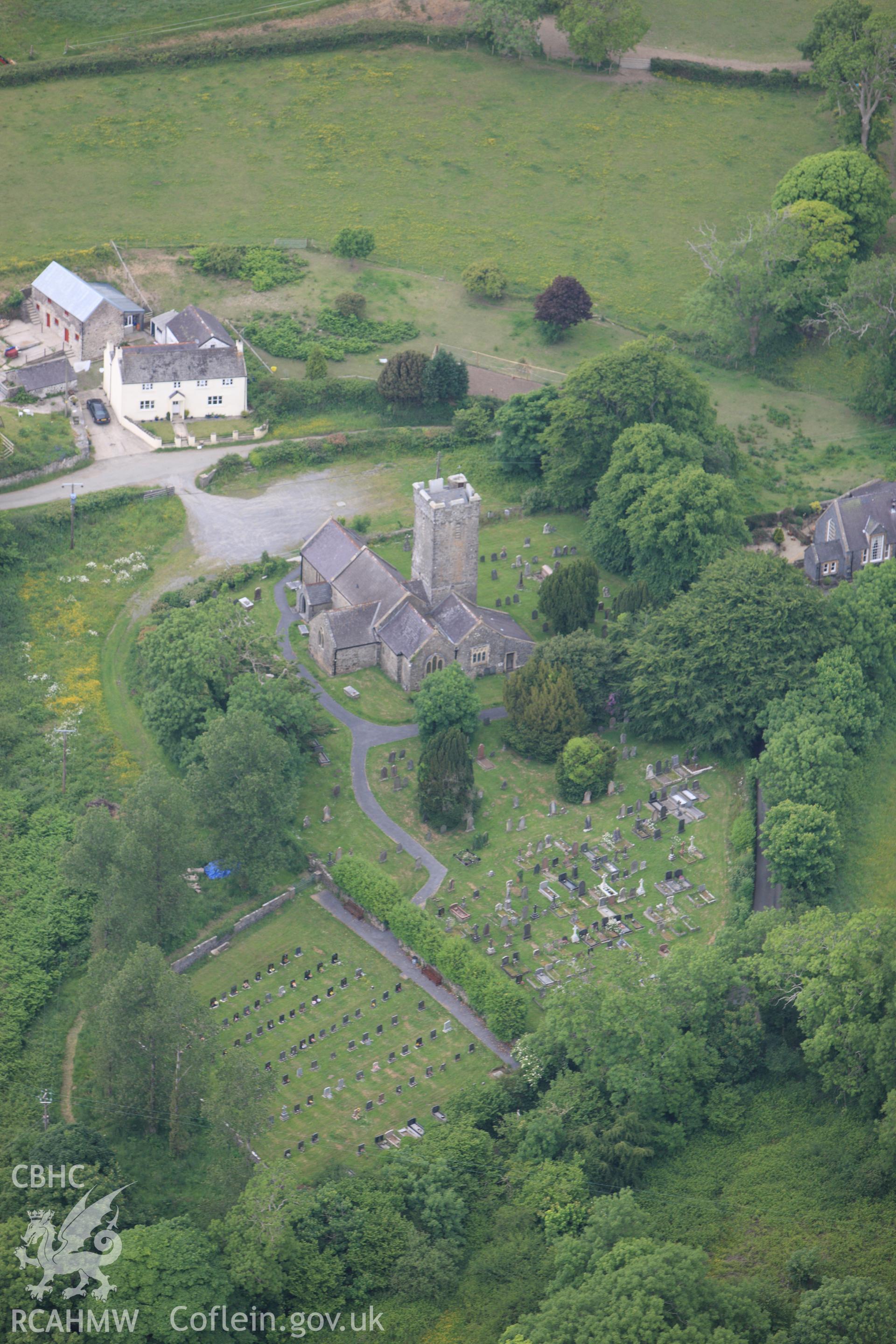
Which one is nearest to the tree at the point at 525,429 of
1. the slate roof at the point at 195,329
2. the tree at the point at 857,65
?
the slate roof at the point at 195,329

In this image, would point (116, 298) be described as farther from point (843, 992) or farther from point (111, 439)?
point (843, 992)

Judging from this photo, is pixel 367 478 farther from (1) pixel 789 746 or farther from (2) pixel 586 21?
(2) pixel 586 21

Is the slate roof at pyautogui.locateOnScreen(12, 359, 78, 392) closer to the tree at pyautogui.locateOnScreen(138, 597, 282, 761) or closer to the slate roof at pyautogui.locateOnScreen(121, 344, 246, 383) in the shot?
the slate roof at pyautogui.locateOnScreen(121, 344, 246, 383)

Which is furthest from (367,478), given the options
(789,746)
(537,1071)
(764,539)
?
(537,1071)

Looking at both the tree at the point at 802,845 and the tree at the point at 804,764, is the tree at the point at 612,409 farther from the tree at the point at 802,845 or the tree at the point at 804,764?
the tree at the point at 802,845

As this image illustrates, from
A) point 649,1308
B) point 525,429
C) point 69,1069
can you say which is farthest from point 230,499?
point 649,1308

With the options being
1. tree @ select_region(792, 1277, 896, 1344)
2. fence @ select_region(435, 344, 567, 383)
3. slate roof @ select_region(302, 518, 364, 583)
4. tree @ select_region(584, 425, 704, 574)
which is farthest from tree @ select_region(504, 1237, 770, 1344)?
fence @ select_region(435, 344, 567, 383)
